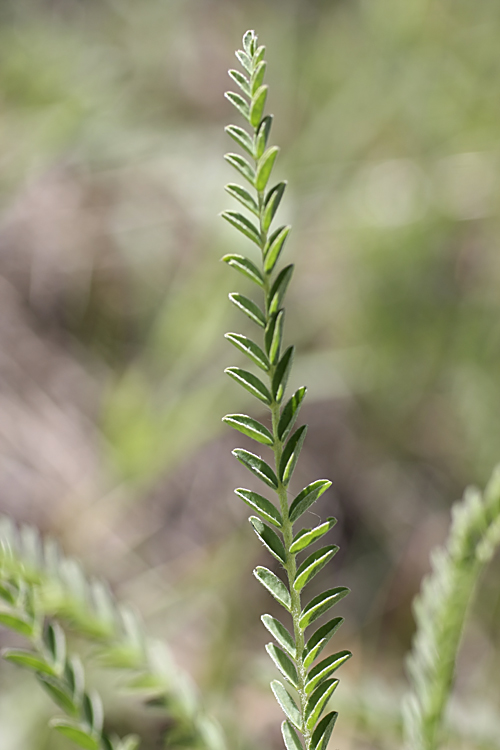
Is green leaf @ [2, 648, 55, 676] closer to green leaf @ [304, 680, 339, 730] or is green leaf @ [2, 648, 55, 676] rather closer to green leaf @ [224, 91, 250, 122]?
green leaf @ [304, 680, 339, 730]

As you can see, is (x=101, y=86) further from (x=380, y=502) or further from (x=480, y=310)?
(x=380, y=502)

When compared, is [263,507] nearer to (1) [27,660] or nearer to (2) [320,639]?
(2) [320,639]

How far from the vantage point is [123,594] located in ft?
7.71

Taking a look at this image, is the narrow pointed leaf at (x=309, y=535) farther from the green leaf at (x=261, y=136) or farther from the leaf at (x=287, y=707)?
the green leaf at (x=261, y=136)

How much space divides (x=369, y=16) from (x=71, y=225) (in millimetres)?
1843

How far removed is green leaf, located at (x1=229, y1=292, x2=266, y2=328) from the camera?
0.55 m

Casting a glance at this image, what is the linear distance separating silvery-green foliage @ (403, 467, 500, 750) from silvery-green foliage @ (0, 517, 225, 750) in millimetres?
241

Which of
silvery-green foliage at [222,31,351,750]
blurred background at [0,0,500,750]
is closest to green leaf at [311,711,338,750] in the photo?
silvery-green foliage at [222,31,351,750]

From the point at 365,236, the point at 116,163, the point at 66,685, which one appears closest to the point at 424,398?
the point at 365,236

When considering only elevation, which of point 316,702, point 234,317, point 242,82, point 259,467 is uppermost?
point 234,317

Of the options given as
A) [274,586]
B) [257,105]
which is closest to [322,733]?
[274,586]

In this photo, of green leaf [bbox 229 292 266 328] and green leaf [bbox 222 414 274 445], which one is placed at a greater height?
green leaf [bbox 229 292 266 328]

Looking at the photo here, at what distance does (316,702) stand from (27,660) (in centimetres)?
28

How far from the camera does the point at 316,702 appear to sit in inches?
21.9
